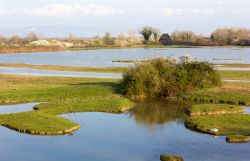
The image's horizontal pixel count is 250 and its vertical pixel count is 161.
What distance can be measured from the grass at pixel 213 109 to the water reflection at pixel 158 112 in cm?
92

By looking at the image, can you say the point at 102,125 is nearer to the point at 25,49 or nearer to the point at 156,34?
the point at 25,49

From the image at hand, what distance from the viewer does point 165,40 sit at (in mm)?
186750

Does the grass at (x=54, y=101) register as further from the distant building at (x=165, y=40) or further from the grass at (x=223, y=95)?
the distant building at (x=165, y=40)

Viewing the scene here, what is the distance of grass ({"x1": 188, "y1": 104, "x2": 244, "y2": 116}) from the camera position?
3716 centimetres

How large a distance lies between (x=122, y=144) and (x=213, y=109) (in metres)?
12.5

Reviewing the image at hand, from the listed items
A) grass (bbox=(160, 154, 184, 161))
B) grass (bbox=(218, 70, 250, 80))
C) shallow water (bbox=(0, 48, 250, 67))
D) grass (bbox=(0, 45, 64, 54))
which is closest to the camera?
grass (bbox=(160, 154, 184, 161))

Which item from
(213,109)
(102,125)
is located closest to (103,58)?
(213,109)

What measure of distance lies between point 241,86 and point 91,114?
19134mm

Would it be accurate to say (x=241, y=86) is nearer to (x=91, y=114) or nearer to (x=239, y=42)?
(x=91, y=114)

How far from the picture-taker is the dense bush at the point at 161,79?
44.9 meters

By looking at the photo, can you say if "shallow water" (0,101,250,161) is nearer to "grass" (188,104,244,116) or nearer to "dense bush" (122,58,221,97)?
"grass" (188,104,244,116)

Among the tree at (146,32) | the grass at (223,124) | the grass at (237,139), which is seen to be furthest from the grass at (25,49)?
the grass at (237,139)

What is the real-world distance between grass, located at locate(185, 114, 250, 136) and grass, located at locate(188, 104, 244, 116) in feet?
5.91

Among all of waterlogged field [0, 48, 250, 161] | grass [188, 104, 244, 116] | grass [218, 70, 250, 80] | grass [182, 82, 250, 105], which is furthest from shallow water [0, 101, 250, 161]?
grass [218, 70, 250, 80]
